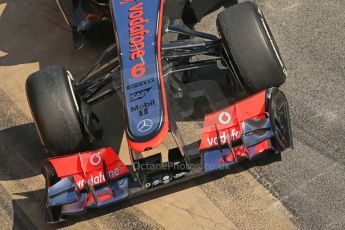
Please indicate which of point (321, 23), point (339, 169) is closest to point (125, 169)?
point (339, 169)

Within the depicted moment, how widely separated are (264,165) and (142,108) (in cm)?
138

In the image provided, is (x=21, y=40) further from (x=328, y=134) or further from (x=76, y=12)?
(x=328, y=134)

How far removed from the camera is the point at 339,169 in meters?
5.55

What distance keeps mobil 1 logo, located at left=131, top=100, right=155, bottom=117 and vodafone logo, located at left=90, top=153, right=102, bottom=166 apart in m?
0.57

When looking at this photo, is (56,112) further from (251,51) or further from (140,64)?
(251,51)

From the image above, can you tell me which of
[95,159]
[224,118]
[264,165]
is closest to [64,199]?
[95,159]

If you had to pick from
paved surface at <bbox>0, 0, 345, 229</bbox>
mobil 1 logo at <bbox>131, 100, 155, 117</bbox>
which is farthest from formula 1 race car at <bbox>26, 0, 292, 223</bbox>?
paved surface at <bbox>0, 0, 345, 229</bbox>

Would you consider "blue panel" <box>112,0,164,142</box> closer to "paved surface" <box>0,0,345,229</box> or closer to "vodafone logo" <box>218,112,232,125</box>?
"vodafone logo" <box>218,112,232,125</box>

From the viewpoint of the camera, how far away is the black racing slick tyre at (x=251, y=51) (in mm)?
5531

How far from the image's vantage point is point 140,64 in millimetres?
5516

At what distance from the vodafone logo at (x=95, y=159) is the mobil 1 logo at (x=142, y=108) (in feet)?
1.86

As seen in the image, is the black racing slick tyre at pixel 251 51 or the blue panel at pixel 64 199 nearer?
the blue panel at pixel 64 199

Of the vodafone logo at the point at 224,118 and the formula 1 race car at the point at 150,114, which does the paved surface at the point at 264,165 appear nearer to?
the formula 1 race car at the point at 150,114

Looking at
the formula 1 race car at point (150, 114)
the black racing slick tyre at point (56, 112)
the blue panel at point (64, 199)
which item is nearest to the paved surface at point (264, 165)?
the formula 1 race car at point (150, 114)
